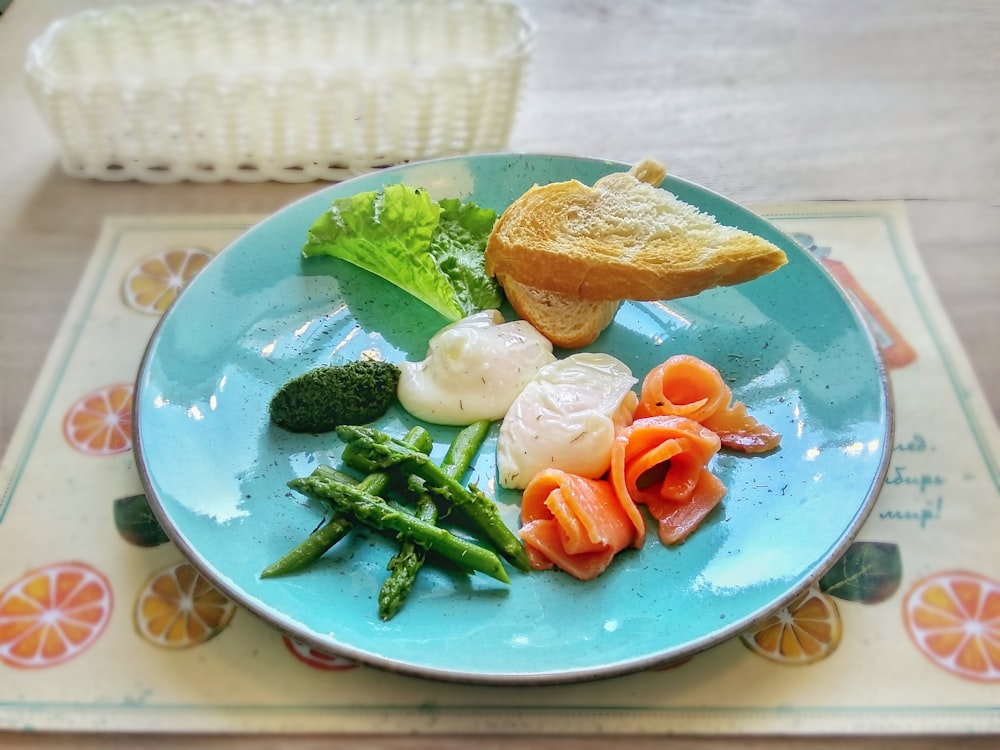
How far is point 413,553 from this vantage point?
2.05 metres

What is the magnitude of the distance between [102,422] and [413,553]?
3.80ft

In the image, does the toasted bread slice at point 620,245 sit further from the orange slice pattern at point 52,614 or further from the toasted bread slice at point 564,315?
the orange slice pattern at point 52,614

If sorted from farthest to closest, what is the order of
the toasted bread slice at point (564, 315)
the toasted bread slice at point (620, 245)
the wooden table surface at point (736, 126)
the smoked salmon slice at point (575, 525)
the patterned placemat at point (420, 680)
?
the wooden table surface at point (736, 126), the toasted bread slice at point (564, 315), the toasted bread slice at point (620, 245), the smoked salmon slice at point (575, 525), the patterned placemat at point (420, 680)

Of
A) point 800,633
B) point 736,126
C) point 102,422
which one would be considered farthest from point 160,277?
point 736,126

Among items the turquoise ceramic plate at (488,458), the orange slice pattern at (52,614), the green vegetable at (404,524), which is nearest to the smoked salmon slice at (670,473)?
the turquoise ceramic plate at (488,458)

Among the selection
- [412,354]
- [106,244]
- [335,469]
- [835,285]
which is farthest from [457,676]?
[106,244]

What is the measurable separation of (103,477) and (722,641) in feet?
5.71

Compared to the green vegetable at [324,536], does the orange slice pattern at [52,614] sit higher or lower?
lower

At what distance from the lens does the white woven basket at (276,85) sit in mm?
3186

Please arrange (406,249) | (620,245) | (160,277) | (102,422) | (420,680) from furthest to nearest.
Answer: (160,277) → (406,249) → (620,245) → (102,422) → (420,680)

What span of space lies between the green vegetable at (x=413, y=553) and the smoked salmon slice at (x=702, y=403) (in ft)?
1.75

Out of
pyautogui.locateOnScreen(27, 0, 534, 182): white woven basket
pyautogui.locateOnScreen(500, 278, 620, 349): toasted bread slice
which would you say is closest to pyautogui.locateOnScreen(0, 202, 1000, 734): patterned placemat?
pyautogui.locateOnScreen(500, 278, 620, 349): toasted bread slice

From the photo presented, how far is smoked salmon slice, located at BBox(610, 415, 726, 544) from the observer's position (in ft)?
7.13

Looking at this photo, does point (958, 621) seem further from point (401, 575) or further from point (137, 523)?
point (137, 523)
